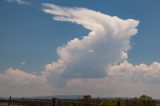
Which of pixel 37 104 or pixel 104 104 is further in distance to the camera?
pixel 104 104

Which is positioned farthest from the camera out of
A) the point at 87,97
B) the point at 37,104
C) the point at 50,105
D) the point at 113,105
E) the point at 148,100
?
the point at 87,97

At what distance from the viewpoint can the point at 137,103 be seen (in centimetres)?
3616

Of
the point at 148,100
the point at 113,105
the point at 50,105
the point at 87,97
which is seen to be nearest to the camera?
the point at 50,105

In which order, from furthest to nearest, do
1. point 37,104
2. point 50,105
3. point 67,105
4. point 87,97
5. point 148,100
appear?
point 87,97
point 148,100
point 67,105
point 37,104
point 50,105

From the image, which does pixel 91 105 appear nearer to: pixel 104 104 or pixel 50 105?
pixel 50 105

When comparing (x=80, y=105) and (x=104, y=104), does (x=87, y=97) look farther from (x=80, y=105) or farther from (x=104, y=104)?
(x=80, y=105)

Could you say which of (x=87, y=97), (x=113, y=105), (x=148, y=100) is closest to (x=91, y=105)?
(x=113, y=105)

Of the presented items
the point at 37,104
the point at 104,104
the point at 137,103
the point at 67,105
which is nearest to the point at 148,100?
the point at 137,103

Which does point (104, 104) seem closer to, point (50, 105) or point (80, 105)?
point (80, 105)

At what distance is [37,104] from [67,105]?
3254 mm

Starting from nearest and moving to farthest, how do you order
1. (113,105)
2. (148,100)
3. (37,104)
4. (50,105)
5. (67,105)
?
1. (50,105)
2. (37,104)
3. (67,105)
4. (113,105)
5. (148,100)

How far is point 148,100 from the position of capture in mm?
34188

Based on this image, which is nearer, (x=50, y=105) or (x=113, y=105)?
(x=50, y=105)

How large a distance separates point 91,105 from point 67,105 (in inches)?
105
